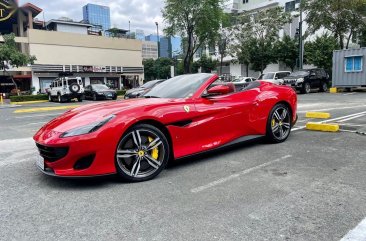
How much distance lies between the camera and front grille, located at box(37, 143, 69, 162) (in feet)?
12.0

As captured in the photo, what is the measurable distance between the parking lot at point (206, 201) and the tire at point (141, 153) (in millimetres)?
137

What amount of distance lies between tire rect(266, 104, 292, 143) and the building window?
19.6m

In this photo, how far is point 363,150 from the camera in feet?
17.1

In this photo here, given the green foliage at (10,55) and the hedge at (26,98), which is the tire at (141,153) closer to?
the hedge at (26,98)

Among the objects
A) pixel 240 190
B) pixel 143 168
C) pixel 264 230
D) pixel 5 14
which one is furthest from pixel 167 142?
pixel 5 14

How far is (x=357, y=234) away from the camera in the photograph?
2627 mm

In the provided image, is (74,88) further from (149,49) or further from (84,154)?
(149,49)

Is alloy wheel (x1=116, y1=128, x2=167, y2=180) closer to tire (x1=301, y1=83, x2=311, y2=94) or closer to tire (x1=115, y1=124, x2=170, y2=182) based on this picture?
tire (x1=115, y1=124, x2=170, y2=182)

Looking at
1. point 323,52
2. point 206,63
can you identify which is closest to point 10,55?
point 323,52

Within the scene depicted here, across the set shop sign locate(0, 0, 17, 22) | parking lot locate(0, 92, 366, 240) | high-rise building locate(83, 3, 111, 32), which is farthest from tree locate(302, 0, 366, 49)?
high-rise building locate(83, 3, 111, 32)

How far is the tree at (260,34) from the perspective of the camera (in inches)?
1485

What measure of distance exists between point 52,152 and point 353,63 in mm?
23919

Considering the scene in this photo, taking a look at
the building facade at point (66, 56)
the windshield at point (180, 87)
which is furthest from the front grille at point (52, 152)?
the building facade at point (66, 56)

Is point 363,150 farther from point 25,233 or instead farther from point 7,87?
point 7,87
